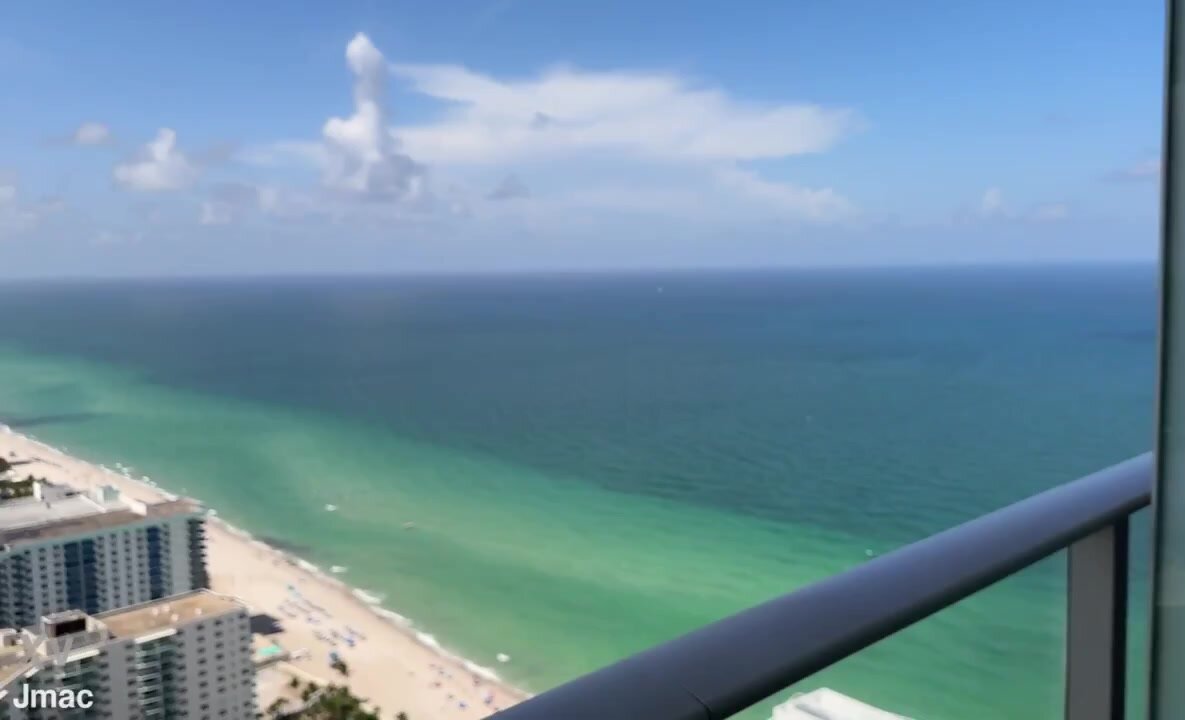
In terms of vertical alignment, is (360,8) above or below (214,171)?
above

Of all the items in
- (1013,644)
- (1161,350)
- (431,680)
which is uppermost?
(1161,350)

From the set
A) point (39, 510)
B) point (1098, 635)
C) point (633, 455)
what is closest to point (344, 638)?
point (39, 510)

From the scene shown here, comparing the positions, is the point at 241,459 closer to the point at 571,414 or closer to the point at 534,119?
the point at 571,414

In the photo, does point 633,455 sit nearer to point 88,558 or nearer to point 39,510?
point 39,510

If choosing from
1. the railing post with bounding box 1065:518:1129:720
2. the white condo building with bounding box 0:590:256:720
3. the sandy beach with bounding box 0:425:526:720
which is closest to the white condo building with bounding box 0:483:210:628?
the white condo building with bounding box 0:590:256:720

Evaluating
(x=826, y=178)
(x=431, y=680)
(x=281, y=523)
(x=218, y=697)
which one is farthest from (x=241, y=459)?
(x=826, y=178)

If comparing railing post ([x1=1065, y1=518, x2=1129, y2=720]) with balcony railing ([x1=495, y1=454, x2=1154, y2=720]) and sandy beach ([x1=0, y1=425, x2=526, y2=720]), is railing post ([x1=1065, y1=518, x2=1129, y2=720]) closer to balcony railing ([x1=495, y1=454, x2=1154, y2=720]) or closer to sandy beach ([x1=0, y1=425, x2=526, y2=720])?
balcony railing ([x1=495, y1=454, x2=1154, y2=720])
